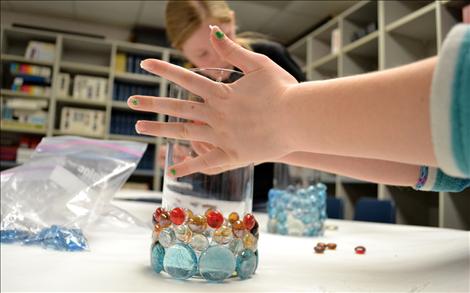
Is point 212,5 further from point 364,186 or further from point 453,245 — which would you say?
point 364,186

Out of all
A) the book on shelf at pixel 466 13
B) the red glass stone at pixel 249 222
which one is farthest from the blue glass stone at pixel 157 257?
the book on shelf at pixel 466 13

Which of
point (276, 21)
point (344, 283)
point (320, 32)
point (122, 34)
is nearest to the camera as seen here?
point (344, 283)

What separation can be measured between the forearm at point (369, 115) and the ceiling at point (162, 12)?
11.8 ft

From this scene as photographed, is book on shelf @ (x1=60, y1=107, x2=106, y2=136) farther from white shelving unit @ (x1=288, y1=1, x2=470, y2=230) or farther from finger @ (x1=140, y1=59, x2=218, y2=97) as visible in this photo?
finger @ (x1=140, y1=59, x2=218, y2=97)

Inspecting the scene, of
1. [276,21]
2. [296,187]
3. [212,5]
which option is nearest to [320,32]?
[276,21]

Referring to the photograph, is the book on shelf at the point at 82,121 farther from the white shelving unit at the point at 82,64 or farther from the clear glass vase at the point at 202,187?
the clear glass vase at the point at 202,187

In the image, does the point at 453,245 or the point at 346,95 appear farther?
the point at 453,245

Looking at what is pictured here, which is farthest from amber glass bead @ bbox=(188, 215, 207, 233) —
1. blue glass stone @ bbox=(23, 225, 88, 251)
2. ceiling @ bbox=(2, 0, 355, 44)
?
ceiling @ bbox=(2, 0, 355, 44)

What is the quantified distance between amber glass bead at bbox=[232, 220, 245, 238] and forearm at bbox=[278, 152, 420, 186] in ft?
0.50

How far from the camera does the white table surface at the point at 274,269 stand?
17.3 inches

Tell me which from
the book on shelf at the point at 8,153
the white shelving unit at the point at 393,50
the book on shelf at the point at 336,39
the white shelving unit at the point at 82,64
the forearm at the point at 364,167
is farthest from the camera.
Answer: the white shelving unit at the point at 82,64

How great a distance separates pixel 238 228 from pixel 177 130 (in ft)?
0.46

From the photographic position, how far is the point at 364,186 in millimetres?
3500

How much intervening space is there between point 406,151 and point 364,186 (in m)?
3.33
